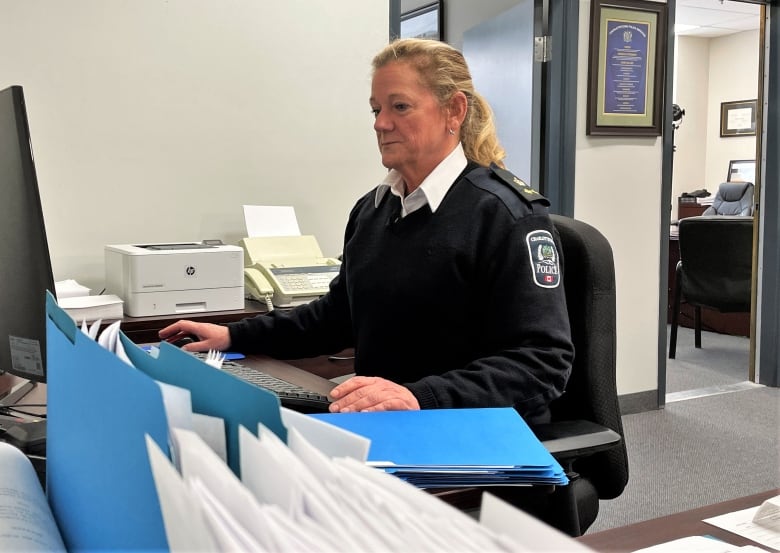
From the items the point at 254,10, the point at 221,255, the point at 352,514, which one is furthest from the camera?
the point at 254,10

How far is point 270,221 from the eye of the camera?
8.96ft

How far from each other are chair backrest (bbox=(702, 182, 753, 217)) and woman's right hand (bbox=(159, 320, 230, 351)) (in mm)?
6404

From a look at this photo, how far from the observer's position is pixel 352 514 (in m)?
0.29

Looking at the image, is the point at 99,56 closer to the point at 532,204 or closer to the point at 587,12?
the point at 532,204

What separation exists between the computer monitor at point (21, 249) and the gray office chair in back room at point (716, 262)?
4.34 meters

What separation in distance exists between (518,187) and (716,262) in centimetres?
359

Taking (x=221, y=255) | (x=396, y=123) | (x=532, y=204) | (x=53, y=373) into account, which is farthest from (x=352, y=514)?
(x=221, y=255)

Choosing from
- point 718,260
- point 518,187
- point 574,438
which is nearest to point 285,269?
point 518,187

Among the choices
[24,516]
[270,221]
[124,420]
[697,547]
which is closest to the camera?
[124,420]

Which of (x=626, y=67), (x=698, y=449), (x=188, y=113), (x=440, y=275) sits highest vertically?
(x=626, y=67)

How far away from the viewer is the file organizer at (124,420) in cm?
32

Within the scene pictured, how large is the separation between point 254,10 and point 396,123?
147 cm

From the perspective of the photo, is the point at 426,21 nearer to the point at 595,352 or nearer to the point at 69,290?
the point at 69,290

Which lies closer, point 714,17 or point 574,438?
point 574,438
